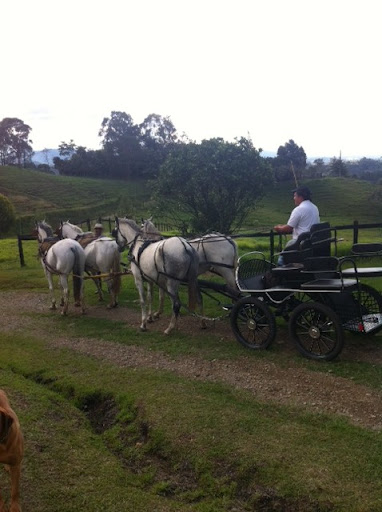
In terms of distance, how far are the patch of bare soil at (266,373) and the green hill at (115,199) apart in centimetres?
2815

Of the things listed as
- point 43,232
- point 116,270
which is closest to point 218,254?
point 116,270

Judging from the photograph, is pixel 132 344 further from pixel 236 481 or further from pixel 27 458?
pixel 236 481

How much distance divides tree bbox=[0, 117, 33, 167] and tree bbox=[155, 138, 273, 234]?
70524 mm

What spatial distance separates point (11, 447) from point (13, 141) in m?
83.3

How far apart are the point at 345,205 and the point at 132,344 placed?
1851 inches

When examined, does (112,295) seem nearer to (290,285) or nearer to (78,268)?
(78,268)

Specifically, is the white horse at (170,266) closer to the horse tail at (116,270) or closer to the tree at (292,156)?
the horse tail at (116,270)

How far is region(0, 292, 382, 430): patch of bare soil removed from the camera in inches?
193

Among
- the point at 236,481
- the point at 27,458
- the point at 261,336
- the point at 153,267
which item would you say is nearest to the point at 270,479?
the point at 236,481

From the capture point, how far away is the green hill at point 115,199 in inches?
1708

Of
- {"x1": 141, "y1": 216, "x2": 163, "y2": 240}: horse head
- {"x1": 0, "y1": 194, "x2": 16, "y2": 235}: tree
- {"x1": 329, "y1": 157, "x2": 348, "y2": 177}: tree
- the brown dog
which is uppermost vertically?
{"x1": 329, "y1": 157, "x2": 348, "y2": 177}: tree

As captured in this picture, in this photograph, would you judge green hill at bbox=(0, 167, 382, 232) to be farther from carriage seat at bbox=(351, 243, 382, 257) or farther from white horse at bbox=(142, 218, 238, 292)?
carriage seat at bbox=(351, 243, 382, 257)

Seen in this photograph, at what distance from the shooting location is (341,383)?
17.7ft

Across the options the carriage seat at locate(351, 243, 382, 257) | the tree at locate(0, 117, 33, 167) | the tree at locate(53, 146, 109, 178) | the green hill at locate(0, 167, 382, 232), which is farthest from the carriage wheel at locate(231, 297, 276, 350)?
the tree at locate(0, 117, 33, 167)
